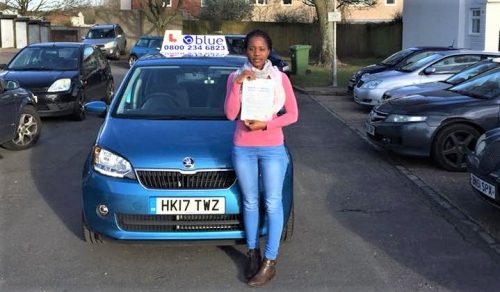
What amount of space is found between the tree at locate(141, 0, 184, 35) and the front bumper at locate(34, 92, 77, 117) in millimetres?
28024

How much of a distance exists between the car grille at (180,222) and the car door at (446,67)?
997 centimetres

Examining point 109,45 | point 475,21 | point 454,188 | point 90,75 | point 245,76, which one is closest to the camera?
point 245,76

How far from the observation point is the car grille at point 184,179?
14.5 feet

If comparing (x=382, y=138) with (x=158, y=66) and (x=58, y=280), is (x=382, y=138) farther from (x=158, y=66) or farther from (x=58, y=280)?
(x=58, y=280)

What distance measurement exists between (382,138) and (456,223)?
284 centimetres

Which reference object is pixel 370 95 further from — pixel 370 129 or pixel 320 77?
pixel 320 77

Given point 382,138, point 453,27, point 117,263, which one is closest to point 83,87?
point 382,138

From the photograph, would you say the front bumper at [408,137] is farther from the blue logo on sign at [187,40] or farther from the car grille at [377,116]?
the blue logo on sign at [187,40]

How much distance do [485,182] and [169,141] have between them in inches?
111

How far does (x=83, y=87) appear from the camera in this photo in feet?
41.5

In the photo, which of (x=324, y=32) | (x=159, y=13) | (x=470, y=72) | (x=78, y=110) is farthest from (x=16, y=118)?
(x=159, y=13)

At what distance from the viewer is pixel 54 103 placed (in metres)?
11.8

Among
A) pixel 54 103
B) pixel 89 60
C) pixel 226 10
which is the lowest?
pixel 54 103

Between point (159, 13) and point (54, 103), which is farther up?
point (159, 13)
